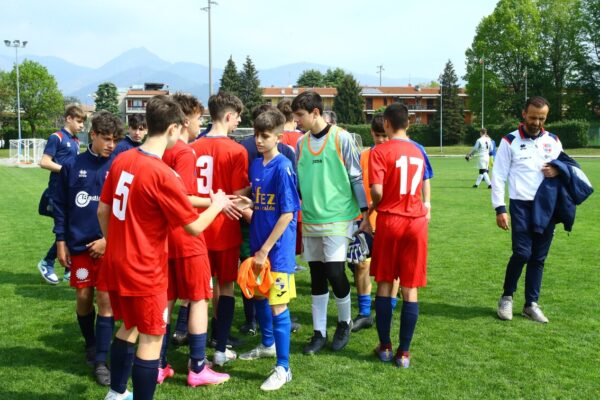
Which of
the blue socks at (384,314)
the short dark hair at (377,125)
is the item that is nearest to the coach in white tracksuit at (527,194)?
the short dark hair at (377,125)

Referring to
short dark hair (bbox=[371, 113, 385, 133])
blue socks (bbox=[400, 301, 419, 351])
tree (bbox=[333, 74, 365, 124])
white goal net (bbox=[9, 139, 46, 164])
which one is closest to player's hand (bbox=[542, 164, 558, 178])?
short dark hair (bbox=[371, 113, 385, 133])

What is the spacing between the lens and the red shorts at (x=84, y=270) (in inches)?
184

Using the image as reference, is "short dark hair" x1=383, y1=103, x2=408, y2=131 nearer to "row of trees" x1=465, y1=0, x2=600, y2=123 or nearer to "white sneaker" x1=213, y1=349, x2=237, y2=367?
"white sneaker" x1=213, y1=349, x2=237, y2=367

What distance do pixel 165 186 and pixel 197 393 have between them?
5.91 ft

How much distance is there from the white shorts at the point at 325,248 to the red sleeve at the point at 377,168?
2.02 ft

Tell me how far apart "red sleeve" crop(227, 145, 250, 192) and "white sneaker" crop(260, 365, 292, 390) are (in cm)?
153

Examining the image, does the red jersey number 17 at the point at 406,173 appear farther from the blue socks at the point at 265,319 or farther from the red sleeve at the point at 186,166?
the red sleeve at the point at 186,166

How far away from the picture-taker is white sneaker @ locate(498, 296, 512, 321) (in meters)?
5.96

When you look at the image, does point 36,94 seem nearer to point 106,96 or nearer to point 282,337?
point 106,96

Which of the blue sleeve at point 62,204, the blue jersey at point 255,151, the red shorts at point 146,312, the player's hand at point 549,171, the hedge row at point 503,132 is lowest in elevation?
the red shorts at point 146,312

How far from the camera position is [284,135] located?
22.4 ft

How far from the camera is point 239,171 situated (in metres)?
4.77

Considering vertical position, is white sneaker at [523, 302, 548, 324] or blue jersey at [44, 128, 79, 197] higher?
blue jersey at [44, 128, 79, 197]

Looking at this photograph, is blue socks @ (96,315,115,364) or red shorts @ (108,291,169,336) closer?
red shorts @ (108,291,169,336)
